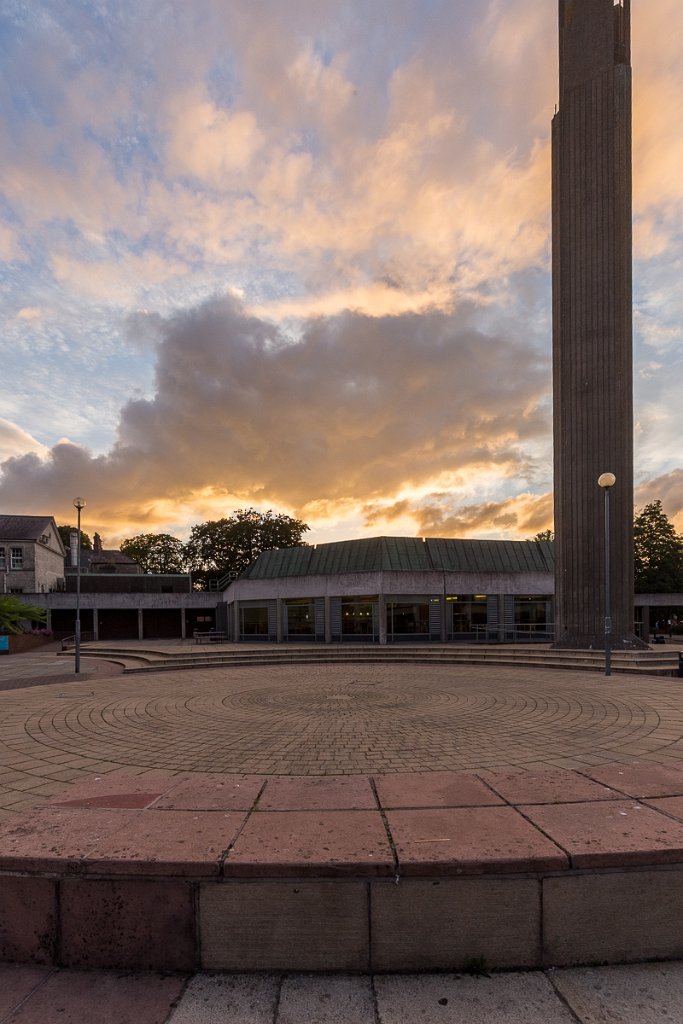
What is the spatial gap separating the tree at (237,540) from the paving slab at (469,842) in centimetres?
5601

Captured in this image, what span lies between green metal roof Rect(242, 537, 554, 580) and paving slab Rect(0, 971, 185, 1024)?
2377 centimetres

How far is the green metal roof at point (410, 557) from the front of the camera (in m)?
28.6

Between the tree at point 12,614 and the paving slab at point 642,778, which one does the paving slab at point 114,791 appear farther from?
the tree at point 12,614

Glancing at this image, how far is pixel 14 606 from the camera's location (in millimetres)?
31984

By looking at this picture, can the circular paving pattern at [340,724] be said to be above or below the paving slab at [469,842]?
below

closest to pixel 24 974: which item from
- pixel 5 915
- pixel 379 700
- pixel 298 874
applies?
pixel 5 915

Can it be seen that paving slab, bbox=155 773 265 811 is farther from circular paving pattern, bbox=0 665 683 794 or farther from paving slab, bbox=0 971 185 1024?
paving slab, bbox=0 971 185 1024

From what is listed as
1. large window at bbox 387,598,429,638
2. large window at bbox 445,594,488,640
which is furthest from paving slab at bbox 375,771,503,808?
large window at bbox 445,594,488,640

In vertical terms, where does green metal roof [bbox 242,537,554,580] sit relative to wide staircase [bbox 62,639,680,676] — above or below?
above

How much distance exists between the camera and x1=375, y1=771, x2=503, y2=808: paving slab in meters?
5.16

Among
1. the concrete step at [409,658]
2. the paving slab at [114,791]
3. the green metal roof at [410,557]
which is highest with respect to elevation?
the green metal roof at [410,557]

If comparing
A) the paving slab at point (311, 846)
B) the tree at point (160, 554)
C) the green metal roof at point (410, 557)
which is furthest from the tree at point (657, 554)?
the paving slab at point (311, 846)

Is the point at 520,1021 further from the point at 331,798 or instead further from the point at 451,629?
the point at 451,629

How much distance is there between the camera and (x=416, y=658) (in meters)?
20.9
